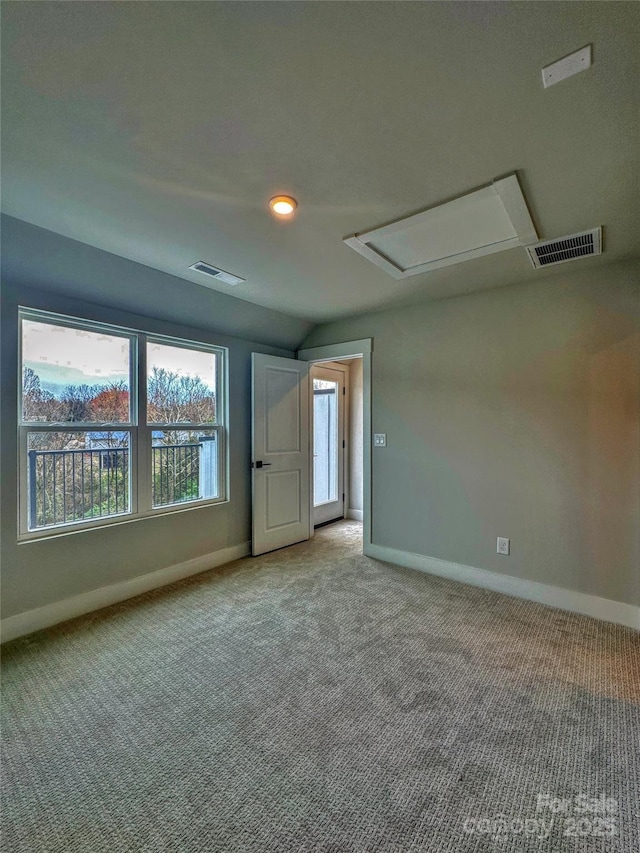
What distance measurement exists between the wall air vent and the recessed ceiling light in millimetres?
909

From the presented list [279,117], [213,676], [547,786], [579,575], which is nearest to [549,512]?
[579,575]

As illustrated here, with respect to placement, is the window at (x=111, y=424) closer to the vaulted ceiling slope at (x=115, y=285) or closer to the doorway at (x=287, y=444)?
the vaulted ceiling slope at (x=115, y=285)

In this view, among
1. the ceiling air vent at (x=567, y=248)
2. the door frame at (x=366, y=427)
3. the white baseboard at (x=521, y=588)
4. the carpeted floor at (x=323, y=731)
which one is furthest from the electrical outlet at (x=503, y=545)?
the ceiling air vent at (x=567, y=248)

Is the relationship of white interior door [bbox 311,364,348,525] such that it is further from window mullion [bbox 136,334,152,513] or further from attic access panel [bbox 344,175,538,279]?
attic access panel [bbox 344,175,538,279]

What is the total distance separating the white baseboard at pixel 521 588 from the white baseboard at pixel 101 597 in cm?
169

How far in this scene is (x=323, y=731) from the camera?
65.6 inches

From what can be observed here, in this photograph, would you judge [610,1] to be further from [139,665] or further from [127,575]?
[127,575]

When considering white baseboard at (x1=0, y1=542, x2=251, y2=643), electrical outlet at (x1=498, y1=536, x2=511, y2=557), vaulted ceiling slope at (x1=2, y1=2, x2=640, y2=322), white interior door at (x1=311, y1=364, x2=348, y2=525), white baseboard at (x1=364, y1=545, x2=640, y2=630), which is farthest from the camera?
white interior door at (x1=311, y1=364, x2=348, y2=525)

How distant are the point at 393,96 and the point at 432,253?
1302 millimetres

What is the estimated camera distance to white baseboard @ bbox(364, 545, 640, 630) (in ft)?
8.50

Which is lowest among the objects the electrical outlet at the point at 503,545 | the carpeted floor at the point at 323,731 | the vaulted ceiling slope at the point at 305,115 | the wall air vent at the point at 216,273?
the carpeted floor at the point at 323,731

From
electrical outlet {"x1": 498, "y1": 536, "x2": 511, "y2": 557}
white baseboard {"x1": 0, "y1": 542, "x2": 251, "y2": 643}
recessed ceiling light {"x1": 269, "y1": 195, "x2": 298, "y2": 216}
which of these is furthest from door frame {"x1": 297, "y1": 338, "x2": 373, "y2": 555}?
recessed ceiling light {"x1": 269, "y1": 195, "x2": 298, "y2": 216}

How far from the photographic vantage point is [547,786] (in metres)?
1.40

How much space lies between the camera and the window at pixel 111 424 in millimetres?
2605
